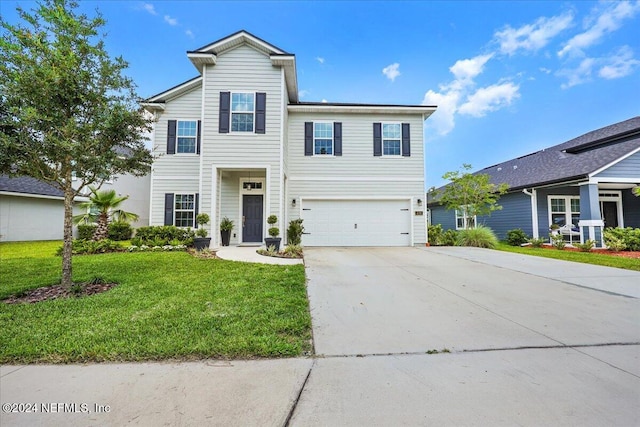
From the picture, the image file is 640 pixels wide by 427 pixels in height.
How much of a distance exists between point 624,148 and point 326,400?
17.4m

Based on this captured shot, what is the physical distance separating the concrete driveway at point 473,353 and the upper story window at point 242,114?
7113 millimetres

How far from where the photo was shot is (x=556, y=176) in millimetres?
12758

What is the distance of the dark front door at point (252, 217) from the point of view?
11.6 meters

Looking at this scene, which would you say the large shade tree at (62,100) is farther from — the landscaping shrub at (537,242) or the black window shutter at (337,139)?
the landscaping shrub at (537,242)

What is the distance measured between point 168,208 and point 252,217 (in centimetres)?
337

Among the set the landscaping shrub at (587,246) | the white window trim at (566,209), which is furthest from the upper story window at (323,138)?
the white window trim at (566,209)

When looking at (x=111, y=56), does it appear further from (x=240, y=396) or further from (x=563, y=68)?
(x=563, y=68)

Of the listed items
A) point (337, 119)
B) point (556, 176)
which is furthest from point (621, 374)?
point (556, 176)

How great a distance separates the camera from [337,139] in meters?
12.1

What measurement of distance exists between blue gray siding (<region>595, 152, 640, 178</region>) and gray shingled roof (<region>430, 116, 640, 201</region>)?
1.02 feet

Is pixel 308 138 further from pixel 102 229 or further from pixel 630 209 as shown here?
pixel 630 209

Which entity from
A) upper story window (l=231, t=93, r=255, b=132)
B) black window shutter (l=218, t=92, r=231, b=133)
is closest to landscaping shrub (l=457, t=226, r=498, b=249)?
upper story window (l=231, t=93, r=255, b=132)

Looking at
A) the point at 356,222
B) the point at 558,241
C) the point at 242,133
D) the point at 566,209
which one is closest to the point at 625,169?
the point at 566,209

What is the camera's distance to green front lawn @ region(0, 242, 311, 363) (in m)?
2.62
